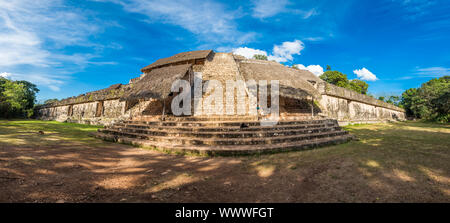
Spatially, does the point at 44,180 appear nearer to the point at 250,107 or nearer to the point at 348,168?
the point at 348,168

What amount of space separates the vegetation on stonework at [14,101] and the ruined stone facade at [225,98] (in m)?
4.61

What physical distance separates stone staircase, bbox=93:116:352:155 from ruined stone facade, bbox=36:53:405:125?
2659 mm

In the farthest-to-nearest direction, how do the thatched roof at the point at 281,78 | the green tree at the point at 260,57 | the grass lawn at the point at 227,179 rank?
the green tree at the point at 260,57
the thatched roof at the point at 281,78
the grass lawn at the point at 227,179

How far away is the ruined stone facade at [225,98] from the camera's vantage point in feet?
35.0

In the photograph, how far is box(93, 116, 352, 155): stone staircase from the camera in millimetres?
5051

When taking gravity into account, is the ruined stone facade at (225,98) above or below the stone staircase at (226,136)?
above

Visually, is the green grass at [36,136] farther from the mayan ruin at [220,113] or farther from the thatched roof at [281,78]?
the thatched roof at [281,78]

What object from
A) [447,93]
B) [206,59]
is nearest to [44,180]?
[206,59]

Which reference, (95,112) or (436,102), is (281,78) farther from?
(436,102)

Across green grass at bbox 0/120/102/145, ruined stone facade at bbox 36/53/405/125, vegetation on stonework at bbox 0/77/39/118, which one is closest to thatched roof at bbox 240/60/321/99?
ruined stone facade at bbox 36/53/405/125

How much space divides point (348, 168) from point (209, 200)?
9.46 feet

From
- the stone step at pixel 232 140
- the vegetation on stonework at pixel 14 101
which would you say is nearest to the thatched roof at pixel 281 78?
the stone step at pixel 232 140

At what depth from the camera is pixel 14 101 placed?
2109 centimetres

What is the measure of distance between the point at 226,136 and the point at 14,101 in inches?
1251
